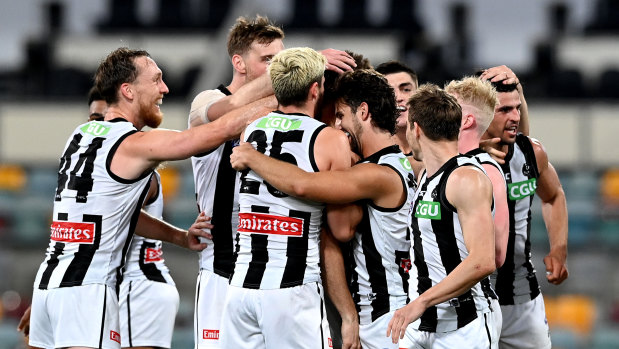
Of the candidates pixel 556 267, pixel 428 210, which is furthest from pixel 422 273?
pixel 556 267

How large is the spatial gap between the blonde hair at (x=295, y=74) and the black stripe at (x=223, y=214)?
3.10 feet

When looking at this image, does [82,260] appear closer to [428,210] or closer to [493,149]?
[428,210]

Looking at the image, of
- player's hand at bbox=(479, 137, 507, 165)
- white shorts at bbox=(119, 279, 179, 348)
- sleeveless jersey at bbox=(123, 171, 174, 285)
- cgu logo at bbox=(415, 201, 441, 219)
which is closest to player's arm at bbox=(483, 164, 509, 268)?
cgu logo at bbox=(415, 201, 441, 219)

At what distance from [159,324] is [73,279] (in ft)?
4.51

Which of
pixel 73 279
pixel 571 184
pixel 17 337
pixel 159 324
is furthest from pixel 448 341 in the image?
pixel 571 184

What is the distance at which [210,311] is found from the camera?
17.9 feet

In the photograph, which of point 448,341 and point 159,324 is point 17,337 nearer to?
point 159,324

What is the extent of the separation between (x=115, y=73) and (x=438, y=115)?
1947 millimetres

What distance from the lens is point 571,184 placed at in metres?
11.9

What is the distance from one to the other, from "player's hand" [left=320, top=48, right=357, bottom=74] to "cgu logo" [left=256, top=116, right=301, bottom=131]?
23.1 inches

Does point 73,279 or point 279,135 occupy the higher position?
point 279,135

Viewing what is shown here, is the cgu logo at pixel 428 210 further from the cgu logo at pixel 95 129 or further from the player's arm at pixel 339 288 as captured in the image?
the cgu logo at pixel 95 129

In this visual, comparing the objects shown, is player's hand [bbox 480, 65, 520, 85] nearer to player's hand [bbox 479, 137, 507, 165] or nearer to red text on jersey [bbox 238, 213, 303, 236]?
player's hand [bbox 479, 137, 507, 165]

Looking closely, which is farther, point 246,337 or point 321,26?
point 321,26
